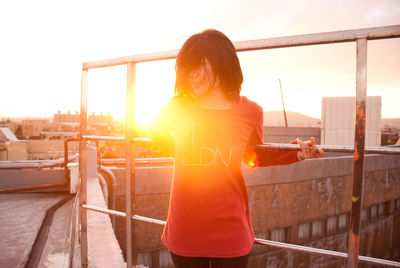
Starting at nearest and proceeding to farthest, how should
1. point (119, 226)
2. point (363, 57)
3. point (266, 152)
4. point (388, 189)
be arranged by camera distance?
point (363, 57)
point (266, 152)
point (119, 226)
point (388, 189)

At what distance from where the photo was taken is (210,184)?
105 cm

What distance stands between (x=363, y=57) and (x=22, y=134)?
65174mm

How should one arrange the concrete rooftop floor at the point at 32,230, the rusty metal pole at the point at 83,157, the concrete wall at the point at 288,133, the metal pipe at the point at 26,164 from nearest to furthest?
1. the rusty metal pole at the point at 83,157
2. the concrete rooftop floor at the point at 32,230
3. the metal pipe at the point at 26,164
4. the concrete wall at the point at 288,133

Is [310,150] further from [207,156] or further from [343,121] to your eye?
[343,121]

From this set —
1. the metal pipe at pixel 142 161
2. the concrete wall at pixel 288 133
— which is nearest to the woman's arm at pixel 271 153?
the metal pipe at pixel 142 161

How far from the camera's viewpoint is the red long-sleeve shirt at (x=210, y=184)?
1.04 meters

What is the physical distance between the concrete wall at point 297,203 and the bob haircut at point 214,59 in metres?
7.20

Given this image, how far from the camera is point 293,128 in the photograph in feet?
74.8

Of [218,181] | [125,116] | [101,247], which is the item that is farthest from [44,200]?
[218,181]

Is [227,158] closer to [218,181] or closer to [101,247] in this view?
[218,181]

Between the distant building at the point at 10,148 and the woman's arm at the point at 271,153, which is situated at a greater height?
the woman's arm at the point at 271,153

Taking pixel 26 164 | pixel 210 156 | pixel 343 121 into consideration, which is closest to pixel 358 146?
pixel 210 156

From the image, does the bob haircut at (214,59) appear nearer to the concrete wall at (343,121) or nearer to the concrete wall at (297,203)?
the concrete wall at (297,203)

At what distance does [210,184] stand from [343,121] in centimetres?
2492
